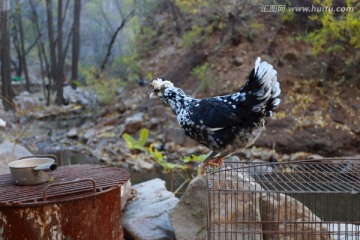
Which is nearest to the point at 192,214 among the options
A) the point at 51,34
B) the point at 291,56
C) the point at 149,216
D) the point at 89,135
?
the point at 149,216

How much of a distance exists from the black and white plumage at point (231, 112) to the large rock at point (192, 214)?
431mm

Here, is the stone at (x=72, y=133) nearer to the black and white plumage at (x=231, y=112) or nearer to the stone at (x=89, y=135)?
the stone at (x=89, y=135)

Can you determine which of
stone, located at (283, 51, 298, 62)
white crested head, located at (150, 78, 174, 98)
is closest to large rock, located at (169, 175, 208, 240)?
white crested head, located at (150, 78, 174, 98)

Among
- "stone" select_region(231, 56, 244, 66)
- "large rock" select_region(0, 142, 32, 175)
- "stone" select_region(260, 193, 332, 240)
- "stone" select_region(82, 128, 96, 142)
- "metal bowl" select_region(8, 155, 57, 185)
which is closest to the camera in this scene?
"metal bowl" select_region(8, 155, 57, 185)

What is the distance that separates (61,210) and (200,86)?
7.89m

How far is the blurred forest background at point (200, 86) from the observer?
830 cm

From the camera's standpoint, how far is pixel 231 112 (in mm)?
2881

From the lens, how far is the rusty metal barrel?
9.11 ft

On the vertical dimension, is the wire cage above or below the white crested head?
below

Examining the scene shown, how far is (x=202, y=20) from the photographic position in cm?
1222

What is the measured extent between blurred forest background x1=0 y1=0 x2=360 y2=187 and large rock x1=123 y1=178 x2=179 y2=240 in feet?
4.09

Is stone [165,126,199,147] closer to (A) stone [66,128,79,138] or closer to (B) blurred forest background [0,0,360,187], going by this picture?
(B) blurred forest background [0,0,360,187]

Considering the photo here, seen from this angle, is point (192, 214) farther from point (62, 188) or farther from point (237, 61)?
point (237, 61)

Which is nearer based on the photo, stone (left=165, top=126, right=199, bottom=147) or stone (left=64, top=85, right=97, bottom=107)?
stone (left=165, top=126, right=199, bottom=147)
